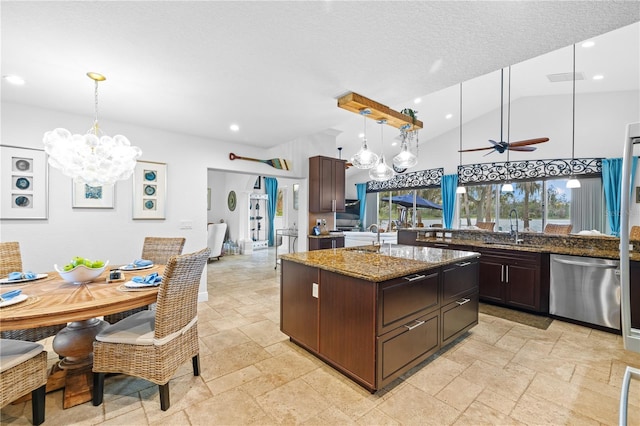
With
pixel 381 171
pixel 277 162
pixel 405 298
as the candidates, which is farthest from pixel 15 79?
pixel 405 298

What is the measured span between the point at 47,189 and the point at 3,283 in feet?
5.03

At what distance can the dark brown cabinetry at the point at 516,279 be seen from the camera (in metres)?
3.54

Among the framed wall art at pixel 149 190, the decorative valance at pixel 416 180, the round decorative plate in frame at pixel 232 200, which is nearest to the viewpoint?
the framed wall art at pixel 149 190

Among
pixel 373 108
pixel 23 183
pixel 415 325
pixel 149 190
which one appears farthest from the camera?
pixel 149 190

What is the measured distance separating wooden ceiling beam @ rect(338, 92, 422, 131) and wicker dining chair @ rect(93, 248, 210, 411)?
2.03 meters

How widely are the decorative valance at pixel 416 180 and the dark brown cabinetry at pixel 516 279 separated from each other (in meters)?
4.96

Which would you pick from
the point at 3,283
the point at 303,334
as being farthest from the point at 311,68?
the point at 3,283

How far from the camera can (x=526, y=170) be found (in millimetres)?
7086

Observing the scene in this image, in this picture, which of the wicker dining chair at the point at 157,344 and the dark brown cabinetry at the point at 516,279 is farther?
the dark brown cabinetry at the point at 516,279

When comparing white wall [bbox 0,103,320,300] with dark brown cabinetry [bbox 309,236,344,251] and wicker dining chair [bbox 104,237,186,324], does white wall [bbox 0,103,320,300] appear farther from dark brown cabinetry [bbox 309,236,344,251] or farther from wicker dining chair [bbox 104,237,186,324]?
dark brown cabinetry [bbox 309,236,344,251]

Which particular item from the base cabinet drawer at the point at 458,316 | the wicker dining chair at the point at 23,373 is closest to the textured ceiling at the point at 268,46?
the wicker dining chair at the point at 23,373

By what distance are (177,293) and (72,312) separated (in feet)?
1.86

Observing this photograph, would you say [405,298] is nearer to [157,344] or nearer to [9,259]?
[157,344]

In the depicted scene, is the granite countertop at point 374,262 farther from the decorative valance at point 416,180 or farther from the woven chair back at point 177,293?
the decorative valance at point 416,180
